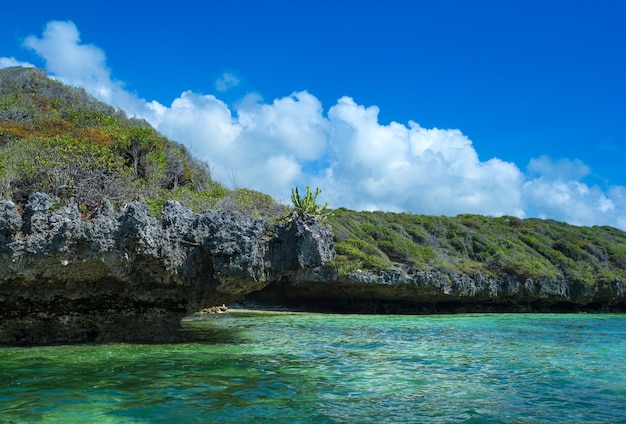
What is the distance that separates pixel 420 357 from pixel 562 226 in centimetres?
4226

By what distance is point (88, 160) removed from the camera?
1744 centimetres

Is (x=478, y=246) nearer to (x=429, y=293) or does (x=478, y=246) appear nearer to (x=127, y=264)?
(x=429, y=293)

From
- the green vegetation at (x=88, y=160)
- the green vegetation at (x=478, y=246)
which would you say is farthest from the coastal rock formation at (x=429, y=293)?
the green vegetation at (x=88, y=160)

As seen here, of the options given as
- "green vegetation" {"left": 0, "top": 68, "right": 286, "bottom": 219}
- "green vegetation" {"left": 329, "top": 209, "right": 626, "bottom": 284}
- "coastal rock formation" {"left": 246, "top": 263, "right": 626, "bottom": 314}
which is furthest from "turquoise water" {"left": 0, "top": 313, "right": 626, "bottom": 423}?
"green vegetation" {"left": 329, "top": 209, "right": 626, "bottom": 284}

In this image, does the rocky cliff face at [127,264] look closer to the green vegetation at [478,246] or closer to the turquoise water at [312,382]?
the turquoise water at [312,382]

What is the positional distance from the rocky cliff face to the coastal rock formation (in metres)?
17.0

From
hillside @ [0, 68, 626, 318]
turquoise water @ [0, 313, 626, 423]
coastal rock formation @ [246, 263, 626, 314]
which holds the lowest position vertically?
turquoise water @ [0, 313, 626, 423]

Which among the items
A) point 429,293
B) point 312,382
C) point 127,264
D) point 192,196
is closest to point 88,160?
point 192,196

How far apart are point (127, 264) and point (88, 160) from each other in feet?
20.4

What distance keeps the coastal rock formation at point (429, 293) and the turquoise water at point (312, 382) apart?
16927 mm

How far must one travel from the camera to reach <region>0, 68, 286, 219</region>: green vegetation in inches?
601

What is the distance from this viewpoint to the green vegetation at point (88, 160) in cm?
1526

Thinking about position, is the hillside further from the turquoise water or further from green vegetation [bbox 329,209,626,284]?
the turquoise water

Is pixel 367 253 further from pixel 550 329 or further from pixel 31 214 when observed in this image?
pixel 31 214
